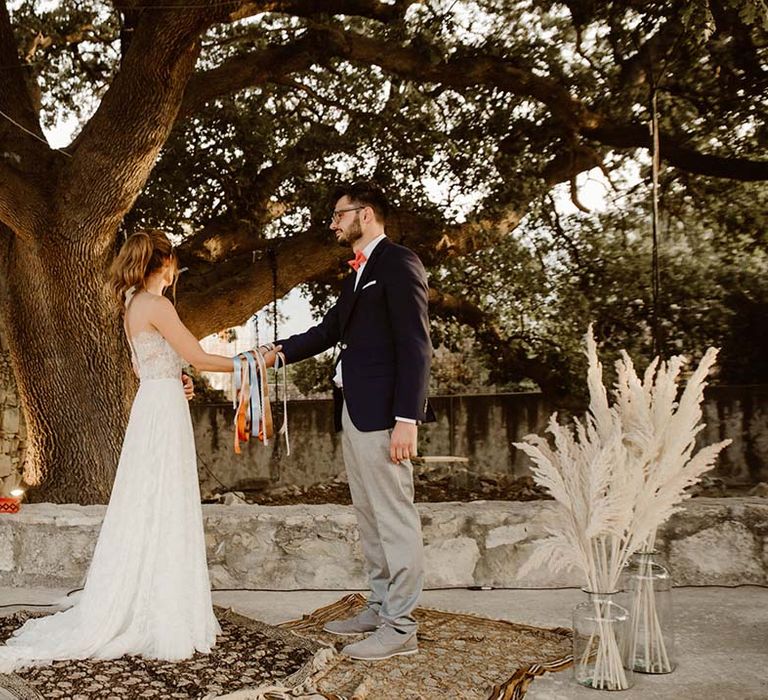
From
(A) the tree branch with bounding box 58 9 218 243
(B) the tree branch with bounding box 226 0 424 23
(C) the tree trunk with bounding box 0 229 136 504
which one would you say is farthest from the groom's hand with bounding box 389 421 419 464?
(B) the tree branch with bounding box 226 0 424 23

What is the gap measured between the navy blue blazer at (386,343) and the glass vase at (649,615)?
0.92 m

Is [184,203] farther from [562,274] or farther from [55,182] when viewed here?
[562,274]

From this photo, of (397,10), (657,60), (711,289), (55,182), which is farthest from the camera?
(711,289)

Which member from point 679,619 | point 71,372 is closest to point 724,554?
point 679,619

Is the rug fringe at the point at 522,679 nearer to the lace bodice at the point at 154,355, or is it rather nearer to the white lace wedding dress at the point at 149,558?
the white lace wedding dress at the point at 149,558

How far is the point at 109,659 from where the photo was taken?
2.99 metres

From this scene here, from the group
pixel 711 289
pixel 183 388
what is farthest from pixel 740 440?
pixel 183 388

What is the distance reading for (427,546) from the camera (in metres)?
4.11

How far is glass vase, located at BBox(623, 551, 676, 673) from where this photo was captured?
278 centimetres

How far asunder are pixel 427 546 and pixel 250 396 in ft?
4.10

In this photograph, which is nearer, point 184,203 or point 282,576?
point 282,576

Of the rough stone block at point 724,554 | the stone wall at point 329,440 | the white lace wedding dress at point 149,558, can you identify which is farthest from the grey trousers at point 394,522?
the stone wall at point 329,440

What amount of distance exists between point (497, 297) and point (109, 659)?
23.0 feet

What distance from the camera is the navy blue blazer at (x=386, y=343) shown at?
3.08 m
